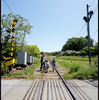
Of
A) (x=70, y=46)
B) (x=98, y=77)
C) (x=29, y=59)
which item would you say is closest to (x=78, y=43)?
(x=70, y=46)

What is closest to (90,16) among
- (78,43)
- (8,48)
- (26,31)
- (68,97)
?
(26,31)

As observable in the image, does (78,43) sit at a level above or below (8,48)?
above

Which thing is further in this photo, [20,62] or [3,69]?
[20,62]

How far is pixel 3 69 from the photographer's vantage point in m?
7.01

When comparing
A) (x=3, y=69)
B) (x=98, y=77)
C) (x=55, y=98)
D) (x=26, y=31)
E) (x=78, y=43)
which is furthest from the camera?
(x=78, y=43)

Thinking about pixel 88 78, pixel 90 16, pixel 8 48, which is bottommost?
pixel 88 78

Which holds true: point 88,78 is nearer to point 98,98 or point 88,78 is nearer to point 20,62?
point 98,98

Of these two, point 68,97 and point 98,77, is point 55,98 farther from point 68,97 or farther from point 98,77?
point 98,77

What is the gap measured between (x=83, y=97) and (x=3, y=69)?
5.74m

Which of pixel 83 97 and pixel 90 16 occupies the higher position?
pixel 90 16

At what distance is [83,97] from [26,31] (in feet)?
39.0

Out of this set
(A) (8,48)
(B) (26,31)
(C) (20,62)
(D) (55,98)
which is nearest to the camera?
(D) (55,98)

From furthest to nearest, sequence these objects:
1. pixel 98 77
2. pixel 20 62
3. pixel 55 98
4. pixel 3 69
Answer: pixel 20 62, pixel 3 69, pixel 98 77, pixel 55 98

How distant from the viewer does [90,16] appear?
10.4 m
